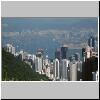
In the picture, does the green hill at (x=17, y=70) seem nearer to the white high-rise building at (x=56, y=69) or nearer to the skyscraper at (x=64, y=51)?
the white high-rise building at (x=56, y=69)

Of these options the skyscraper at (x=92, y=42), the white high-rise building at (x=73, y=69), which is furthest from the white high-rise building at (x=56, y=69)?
the skyscraper at (x=92, y=42)

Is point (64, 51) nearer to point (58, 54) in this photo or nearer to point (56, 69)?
point (58, 54)

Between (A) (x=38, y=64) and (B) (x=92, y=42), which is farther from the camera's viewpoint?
(A) (x=38, y=64)

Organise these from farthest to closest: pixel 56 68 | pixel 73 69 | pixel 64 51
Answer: pixel 73 69, pixel 56 68, pixel 64 51

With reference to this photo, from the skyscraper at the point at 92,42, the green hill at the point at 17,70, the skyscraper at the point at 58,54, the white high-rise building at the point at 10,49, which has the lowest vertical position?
the green hill at the point at 17,70

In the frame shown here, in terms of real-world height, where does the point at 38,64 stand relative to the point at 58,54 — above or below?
below

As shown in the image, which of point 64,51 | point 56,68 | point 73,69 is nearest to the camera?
point 64,51

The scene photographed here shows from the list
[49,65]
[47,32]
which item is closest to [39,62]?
[49,65]
